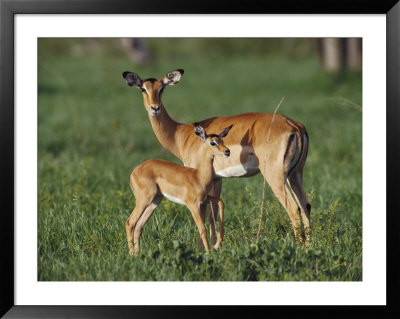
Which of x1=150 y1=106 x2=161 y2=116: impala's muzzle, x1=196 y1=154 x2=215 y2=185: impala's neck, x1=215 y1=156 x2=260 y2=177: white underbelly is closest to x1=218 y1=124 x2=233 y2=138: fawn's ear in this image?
x1=196 y1=154 x2=215 y2=185: impala's neck

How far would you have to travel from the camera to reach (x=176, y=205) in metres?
6.45

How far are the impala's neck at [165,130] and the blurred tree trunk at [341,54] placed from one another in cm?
1239

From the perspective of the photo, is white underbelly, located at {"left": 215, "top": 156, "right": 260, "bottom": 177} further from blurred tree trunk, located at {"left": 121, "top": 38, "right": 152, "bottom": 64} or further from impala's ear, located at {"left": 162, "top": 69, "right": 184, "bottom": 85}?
blurred tree trunk, located at {"left": 121, "top": 38, "right": 152, "bottom": 64}

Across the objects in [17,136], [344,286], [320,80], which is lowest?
[344,286]

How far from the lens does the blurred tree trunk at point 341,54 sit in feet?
56.8

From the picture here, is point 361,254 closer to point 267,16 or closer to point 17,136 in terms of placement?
point 267,16

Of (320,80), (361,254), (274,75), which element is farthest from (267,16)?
(274,75)

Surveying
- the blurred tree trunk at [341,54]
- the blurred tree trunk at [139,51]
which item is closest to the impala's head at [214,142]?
the blurred tree trunk at [341,54]

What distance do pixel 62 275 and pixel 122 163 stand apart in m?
4.79

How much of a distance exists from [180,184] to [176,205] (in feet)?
5.99

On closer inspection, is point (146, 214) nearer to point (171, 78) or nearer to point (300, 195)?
point (171, 78)

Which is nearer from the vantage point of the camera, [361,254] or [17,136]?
[17,136]

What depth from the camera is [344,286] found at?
4590 millimetres

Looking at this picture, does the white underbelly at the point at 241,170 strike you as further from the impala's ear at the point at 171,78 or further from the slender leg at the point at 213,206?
the impala's ear at the point at 171,78
